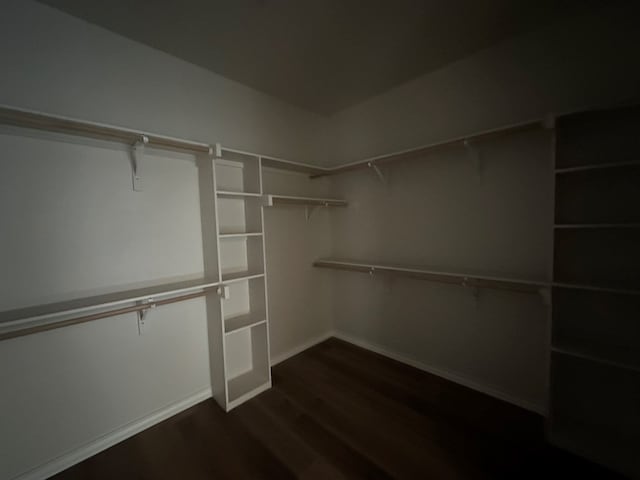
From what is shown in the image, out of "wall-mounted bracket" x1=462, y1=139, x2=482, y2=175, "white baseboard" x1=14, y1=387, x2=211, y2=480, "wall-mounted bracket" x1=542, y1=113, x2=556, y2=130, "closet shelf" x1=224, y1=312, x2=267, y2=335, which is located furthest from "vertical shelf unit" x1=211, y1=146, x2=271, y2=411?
"wall-mounted bracket" x1=542, y1=113, x2=556, y2=130

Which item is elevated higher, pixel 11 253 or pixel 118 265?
pixel 11 253

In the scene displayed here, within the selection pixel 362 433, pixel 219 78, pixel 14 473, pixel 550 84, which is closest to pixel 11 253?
pixel 14 473

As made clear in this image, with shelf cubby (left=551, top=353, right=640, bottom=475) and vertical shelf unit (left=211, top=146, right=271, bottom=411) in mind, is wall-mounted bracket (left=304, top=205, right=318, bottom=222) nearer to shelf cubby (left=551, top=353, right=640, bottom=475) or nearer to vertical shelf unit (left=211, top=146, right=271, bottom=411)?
vertical shelf unit (left=211, top=146, right=271, bottom=411)

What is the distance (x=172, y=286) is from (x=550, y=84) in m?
3.18

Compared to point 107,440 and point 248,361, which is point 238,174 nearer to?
point 248,361

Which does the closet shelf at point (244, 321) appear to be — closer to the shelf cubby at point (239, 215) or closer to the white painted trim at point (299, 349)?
the white painted trim at point (299, 349)

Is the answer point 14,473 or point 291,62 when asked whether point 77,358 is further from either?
point 291,62

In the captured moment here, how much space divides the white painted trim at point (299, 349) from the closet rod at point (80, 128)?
224 centimetres

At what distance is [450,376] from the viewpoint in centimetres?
234

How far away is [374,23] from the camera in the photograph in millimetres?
1736

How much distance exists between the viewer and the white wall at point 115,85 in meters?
1.47

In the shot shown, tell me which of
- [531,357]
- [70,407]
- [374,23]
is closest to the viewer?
[70,407]

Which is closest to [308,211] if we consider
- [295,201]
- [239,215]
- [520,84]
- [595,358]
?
[295,201]

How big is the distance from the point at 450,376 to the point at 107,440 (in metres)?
2.80
